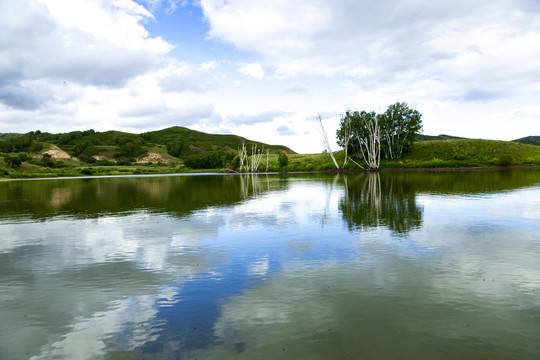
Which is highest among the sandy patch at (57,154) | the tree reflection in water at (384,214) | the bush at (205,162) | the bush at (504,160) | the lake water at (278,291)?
the sandy patch at (57,154)

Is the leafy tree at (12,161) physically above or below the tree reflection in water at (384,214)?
above

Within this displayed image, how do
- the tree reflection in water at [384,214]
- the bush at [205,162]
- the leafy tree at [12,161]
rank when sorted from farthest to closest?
1. the bush at [205,162]
2. the leafy tree at [12,161]
3. the tree reflection in water at [384,214]

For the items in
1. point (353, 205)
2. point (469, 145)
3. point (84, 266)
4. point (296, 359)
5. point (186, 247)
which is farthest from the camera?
point (469, 145)

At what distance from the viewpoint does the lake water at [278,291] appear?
6273mm

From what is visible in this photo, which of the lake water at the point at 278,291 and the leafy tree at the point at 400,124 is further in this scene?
the leafy tree at the point at 400,124

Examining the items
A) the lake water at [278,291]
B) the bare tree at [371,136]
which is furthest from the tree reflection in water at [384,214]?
the bare tree at [371,136]

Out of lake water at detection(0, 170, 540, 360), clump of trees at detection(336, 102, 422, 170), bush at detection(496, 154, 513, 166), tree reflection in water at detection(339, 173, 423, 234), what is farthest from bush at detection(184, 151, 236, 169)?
lake water at detection(0, 170, 540, 360)

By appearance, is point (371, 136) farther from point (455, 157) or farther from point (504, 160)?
point (504, 160)

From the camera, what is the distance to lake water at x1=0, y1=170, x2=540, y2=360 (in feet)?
20.6

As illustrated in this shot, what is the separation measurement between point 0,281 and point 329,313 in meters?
10.8

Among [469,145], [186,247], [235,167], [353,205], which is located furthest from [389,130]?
[186,247]

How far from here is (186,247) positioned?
14.1m

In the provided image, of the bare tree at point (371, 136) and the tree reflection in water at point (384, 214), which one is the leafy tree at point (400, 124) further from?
the tree reflection in water at point (384, 214)

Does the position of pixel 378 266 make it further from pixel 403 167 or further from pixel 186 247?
pixel 403 167
